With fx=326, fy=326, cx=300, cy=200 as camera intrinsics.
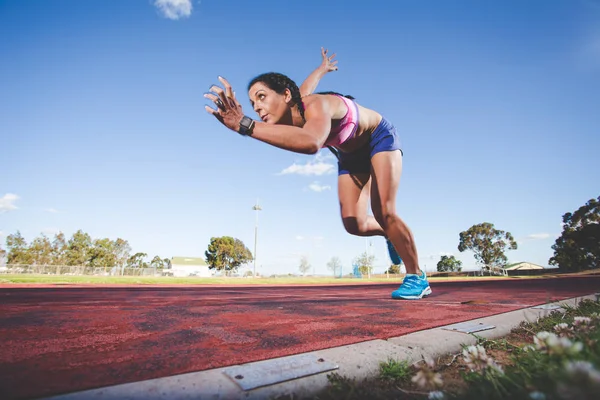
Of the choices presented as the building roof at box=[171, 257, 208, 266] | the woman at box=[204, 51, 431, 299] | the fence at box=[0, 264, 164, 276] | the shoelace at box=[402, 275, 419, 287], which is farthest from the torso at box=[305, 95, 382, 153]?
the building roof at box=[171, 257, 208, 266]

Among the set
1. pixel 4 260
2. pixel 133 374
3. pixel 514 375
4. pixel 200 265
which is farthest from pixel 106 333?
pixel 200 265

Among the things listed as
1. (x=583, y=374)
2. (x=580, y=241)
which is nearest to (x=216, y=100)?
(x=583, y=374)

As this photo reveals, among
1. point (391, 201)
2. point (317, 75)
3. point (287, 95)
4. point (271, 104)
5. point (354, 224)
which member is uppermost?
point (317, 75)

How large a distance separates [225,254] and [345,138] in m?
63.6

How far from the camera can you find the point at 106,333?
1.66 metres

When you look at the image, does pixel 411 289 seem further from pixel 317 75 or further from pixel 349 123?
pixel 317 75

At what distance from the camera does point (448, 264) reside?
227 ft

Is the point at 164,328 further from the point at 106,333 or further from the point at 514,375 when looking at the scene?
the point at 514,375

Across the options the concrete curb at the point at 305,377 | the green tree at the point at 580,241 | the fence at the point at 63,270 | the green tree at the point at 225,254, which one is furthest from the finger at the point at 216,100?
the green tree at the point at 225,254

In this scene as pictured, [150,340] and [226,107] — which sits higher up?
[226,107]

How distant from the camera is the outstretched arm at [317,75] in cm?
368

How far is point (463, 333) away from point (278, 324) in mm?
1010

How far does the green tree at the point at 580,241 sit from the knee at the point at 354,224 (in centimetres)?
4571

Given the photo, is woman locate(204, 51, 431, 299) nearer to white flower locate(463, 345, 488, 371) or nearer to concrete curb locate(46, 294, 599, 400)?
concrete curb locate(46, 294, 599, 400)
